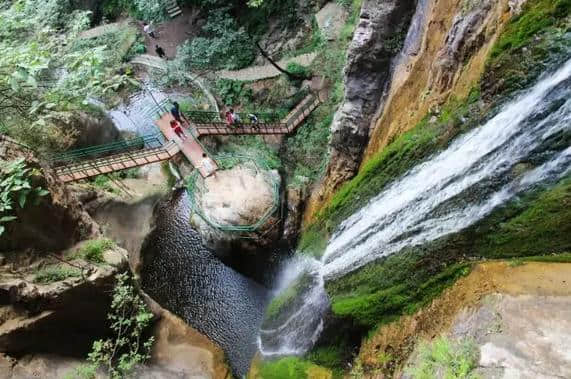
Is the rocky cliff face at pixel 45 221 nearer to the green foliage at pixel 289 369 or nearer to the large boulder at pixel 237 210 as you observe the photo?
the large boulder at pixel 237 210

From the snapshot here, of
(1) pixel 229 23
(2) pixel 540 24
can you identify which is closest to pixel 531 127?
(2) pixel 540 24

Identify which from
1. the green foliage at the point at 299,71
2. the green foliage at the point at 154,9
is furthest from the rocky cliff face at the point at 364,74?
the green foliage at the point at 154,9

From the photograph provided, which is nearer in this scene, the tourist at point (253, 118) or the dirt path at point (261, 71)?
the tourist at point (253, 118)

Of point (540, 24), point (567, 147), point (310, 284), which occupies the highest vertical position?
point (540, 24)

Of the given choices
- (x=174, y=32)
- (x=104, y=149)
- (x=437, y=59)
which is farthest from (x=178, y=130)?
(x=437, y=59)

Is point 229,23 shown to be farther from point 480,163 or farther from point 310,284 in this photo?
point 480,163

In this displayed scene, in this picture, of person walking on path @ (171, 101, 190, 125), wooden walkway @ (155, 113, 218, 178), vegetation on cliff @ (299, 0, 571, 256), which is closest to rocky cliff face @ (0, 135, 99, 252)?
wooden walkway @ (155, 113, 218, 178)

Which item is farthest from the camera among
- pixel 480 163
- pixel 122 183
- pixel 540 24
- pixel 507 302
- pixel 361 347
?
pixel 122 183
